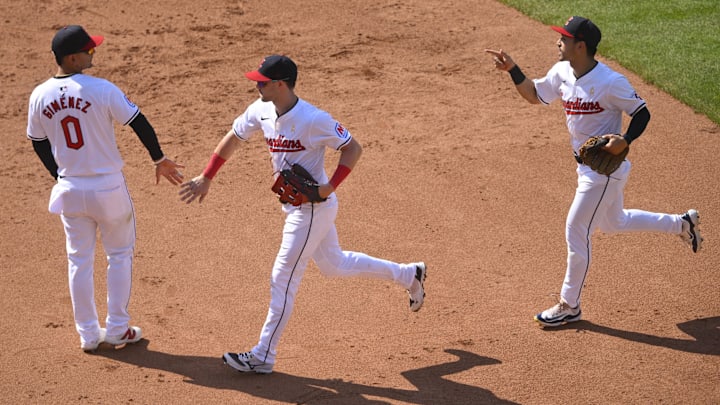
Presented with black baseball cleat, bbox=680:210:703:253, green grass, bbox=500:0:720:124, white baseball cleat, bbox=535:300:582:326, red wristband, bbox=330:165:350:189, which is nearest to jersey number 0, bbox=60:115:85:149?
red wristband, bbox=330:165:350:189

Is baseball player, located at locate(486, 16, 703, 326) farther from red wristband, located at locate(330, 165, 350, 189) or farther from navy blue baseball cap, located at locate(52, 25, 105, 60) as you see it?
navy blue baseball cap, located at locate(52, 25, 105, 60)

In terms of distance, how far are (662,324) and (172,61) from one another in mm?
7123

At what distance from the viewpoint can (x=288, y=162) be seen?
5.92m

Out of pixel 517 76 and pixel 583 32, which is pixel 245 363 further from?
pixel 583 32

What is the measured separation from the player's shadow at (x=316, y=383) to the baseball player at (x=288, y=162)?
136 millimetres

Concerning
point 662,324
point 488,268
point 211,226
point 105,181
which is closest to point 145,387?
point 105,181

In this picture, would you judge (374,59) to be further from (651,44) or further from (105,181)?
(105,181)

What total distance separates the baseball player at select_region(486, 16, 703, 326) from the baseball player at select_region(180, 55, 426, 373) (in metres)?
1.68

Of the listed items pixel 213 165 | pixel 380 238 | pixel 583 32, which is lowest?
pixel 380 238

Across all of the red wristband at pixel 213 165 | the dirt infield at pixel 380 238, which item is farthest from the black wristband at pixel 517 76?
the red wristband at pixel 213 165

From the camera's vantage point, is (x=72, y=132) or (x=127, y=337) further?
(x=127, y=337)

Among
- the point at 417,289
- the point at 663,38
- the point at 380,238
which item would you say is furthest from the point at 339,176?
the point at 663,38

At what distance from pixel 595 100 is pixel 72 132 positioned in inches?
142

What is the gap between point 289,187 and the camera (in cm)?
578
